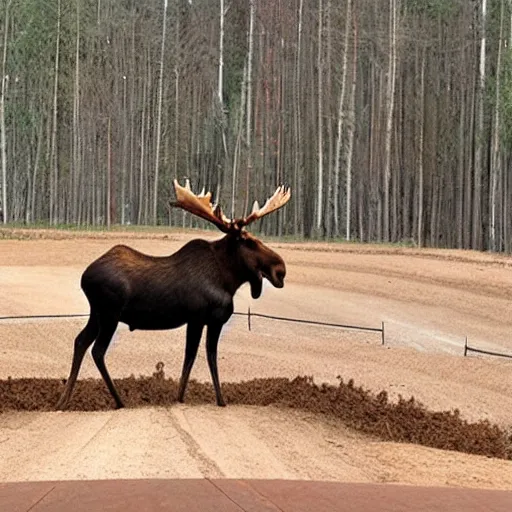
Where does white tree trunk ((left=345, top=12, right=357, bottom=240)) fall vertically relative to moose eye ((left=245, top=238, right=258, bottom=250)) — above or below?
above

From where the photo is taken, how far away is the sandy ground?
2859mm

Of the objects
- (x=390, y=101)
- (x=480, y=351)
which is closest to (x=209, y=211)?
(x=480, y=351)

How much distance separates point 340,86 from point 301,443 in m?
5.50

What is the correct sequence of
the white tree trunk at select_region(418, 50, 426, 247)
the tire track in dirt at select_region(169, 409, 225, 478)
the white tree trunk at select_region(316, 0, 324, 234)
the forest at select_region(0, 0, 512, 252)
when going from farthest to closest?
the white tree trunk at select_region(418, 50, 426, 247)
the white tree trunk at select_region(316, 0, 324, 234)
the forest at select_region(0, 0, 512, 252)
the tire track in dirt at select_region(169, 409, 225, 478)

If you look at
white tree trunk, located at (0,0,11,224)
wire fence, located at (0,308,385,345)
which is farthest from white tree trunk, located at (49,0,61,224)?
wire fence, located at (0,308,385,345)

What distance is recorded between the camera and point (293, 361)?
5.49 metres

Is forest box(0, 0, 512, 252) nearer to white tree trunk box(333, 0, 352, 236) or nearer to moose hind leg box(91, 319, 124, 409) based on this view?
white tree trunk box(333, 0, 352, 236)

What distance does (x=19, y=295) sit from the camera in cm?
607

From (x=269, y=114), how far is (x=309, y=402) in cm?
379

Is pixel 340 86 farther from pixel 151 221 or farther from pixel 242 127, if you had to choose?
pixel 151 221

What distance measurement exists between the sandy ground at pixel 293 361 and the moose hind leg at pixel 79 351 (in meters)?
0.18

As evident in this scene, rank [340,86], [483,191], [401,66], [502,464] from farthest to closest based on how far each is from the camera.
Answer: [483,191]
[401,66]
[340,86]
[502,464]

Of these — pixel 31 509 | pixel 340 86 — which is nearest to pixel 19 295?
pixel 340 86

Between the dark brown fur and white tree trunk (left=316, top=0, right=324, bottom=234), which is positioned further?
white tree trunk (left=316, top=0, right=324, bottom=234)
